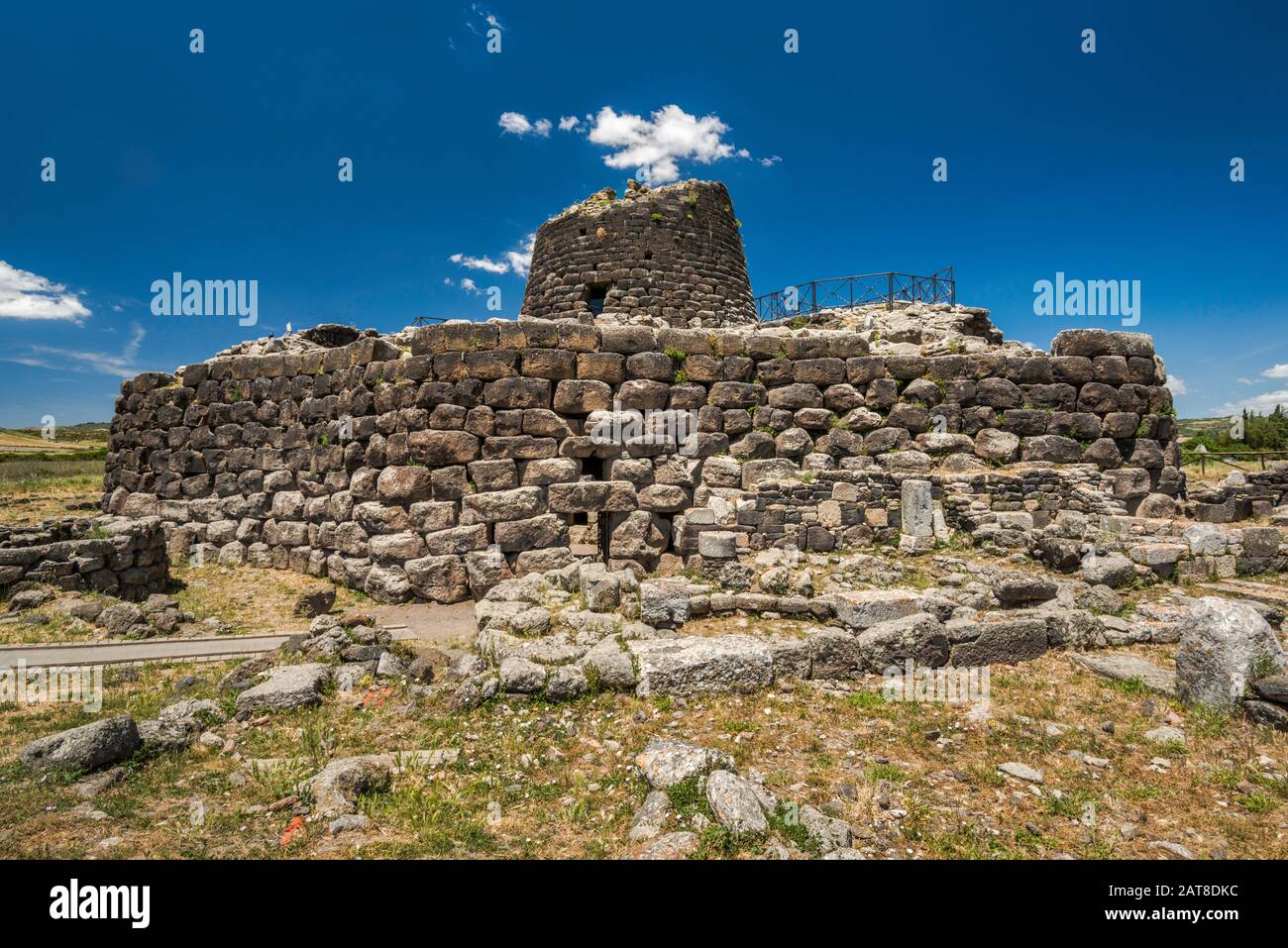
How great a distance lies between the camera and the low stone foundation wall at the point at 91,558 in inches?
332

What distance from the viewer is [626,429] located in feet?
29.9

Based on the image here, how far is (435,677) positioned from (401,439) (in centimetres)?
394

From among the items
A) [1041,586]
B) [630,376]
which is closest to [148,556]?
[630,376]

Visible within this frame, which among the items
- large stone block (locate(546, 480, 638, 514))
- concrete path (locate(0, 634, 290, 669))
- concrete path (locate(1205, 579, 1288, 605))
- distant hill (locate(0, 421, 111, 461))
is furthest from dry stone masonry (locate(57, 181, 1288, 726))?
distant hill (locate(0, 421, 111, 461))

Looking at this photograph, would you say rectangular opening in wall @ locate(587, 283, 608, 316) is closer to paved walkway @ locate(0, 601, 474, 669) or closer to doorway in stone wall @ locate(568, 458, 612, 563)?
doorway in stone wall @ locate(568, 458, 612, 563)

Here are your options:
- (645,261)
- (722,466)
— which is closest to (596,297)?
(645,261)

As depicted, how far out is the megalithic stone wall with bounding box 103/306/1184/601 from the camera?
28.3ft

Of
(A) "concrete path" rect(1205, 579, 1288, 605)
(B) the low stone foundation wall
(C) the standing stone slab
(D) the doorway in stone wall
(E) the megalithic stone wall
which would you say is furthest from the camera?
(D) the doorway in stone wall

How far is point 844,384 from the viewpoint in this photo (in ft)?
31.3

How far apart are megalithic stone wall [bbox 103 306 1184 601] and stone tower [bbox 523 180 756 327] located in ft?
23.4

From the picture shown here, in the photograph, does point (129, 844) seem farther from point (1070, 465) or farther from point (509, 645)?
point (1070, 465)

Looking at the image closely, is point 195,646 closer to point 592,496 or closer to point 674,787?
point 592,496

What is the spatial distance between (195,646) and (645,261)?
1320cm

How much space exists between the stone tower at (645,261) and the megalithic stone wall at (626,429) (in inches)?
281
